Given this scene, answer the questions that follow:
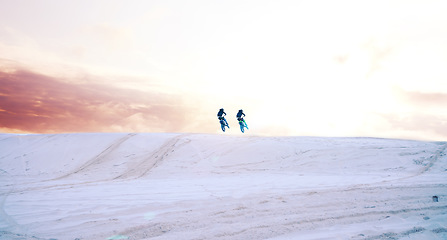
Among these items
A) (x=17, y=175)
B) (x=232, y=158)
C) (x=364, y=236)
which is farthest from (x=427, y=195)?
(x=17, y=175)

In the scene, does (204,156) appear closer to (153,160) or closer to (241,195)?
(153,160)

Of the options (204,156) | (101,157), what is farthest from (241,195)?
(101,157)

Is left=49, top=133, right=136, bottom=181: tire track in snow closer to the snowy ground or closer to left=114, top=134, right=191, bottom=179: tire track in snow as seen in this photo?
the snowy ground

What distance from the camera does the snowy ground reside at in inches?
143

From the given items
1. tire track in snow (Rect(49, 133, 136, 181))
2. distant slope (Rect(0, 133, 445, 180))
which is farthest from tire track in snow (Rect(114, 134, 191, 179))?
tire track in snow (Rect(49, 133, 136, 181))

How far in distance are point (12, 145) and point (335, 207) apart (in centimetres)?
1639

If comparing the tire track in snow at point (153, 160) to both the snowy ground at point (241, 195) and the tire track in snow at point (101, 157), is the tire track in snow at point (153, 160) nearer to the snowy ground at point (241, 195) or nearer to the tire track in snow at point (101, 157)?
the snowy ground at point (241, 195)

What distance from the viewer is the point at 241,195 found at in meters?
5.38

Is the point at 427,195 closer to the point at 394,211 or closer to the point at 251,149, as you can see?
the point at 394,211

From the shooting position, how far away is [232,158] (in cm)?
1059

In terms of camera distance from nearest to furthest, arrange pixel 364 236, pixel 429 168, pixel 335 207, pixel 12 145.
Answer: pixel 364 236 → pixel 335 207 → pixel 429 168 → pixel 12 145

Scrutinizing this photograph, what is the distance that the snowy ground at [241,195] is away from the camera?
3621 mm

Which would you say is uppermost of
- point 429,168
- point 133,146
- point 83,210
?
point 133,146

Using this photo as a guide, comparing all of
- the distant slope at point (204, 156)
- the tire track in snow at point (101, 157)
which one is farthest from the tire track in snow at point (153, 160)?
the tire track in snow at point (101, 157)
